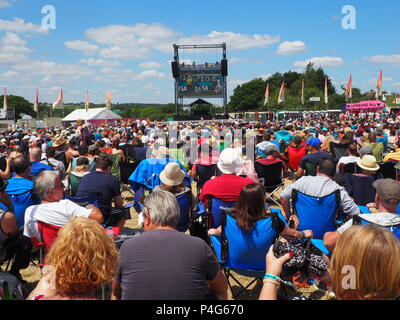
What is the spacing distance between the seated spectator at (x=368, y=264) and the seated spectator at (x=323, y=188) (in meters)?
2.32

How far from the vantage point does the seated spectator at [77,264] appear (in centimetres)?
177

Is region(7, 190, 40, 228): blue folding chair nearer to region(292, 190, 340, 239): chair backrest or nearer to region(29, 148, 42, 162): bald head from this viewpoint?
region(29, 148, 42, 162): bald head

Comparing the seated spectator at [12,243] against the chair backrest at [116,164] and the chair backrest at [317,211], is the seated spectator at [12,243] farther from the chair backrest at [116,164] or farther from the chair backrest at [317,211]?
the chair backrest at [116,164]

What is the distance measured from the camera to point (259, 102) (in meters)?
83.3

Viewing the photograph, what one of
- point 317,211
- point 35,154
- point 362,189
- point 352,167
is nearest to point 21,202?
point 35,154

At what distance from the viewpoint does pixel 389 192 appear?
2.92 metres

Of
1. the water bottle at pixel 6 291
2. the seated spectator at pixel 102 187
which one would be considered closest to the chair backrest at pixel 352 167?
the seated spectator at pixel 102 187

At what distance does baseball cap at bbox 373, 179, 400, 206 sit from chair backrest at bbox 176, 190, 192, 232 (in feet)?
6.85

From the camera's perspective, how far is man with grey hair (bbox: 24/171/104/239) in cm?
334

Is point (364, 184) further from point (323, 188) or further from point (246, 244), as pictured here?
point (246, 244)

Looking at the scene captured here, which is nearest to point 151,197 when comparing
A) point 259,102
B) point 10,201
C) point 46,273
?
point 46,273

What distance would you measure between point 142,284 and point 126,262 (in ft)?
0.57

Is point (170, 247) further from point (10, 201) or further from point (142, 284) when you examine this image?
point (10, 201)

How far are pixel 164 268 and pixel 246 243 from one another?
52.8 inches
